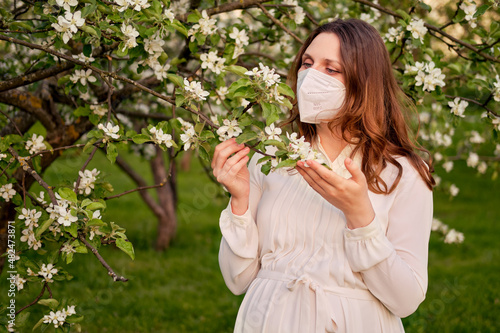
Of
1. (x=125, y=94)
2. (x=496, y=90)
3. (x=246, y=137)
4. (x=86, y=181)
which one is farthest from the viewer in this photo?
(x=125, y=94)

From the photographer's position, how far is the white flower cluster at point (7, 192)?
2408 millimetres

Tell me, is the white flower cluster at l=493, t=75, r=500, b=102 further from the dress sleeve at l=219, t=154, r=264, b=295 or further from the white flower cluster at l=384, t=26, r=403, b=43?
the dress sleeve at l=219, t=154, r=264, b=295

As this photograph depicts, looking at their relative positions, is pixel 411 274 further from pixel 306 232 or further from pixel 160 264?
pixel 160 264

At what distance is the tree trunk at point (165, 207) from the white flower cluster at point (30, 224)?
452 cm

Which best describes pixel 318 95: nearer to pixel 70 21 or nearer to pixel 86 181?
pixel 70 21

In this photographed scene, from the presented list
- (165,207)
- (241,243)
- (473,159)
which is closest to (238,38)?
(241,243)

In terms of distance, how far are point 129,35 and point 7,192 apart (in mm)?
913

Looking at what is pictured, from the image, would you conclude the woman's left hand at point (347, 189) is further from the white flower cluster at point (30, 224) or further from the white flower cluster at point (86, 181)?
the white flower cluster at point (30, 224)

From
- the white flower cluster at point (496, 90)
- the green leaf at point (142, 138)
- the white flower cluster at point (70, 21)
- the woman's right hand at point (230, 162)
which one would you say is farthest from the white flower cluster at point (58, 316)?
the white flower cluster at point (496, 90)

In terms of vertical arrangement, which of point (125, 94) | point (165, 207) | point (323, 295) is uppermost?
point (323, 295)

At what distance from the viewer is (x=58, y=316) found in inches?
90.8

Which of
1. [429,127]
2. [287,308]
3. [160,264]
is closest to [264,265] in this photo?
[287,308]

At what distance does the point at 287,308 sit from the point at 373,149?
681 mm

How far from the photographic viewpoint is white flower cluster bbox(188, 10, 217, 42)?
262cm
